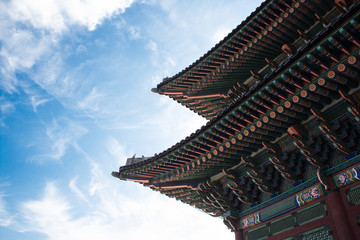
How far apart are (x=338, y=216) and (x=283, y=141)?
2.48 meters

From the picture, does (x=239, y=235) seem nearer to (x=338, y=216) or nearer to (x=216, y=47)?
(x=338, y=216)

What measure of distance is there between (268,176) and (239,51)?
5.78 metres

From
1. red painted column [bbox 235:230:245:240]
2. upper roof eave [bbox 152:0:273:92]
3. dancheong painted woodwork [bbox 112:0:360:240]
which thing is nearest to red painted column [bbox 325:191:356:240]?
dancheong painted woodwork [bbox 112:0:360:240]

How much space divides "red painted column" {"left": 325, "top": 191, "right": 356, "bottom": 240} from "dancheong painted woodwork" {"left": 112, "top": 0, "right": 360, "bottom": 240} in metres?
0.02

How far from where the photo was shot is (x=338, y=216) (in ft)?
21.9

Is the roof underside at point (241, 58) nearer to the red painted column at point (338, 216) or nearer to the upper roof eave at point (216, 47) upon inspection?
the upper roof eave at point (216, 47)

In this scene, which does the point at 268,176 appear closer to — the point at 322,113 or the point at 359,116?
the point at 322,113

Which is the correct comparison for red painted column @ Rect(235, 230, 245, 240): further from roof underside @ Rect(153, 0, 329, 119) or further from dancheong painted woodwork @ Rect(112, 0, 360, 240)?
roof underside @ Rect(153, 0, 329, 119)

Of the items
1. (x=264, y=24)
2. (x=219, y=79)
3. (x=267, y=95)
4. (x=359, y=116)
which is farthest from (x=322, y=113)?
(x=219, y=79)

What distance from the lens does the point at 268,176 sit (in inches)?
341

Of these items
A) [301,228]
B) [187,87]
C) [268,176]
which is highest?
[187,87]

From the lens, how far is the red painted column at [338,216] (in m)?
6.37

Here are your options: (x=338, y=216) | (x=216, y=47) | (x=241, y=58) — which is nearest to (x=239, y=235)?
(x=338, y=216)

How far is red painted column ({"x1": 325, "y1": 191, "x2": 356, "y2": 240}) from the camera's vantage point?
20.9 ft
